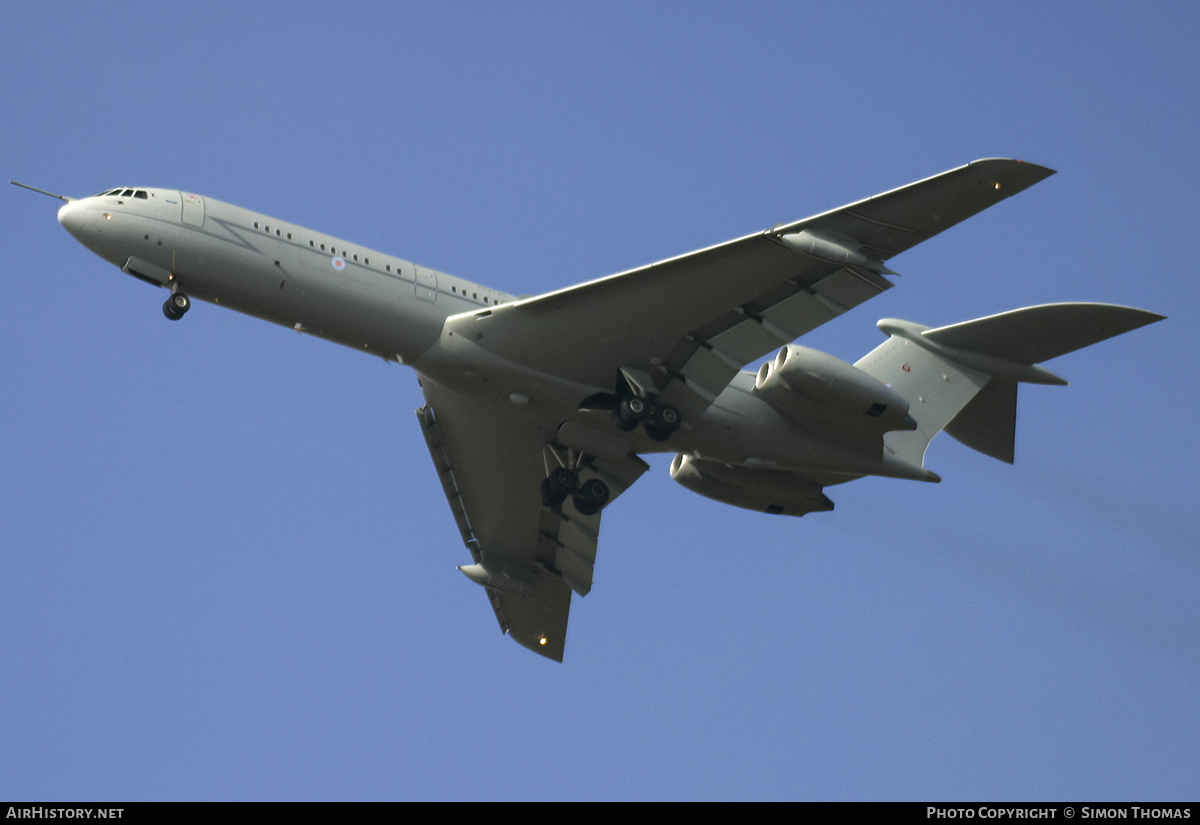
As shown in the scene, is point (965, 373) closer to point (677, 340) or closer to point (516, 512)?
point (677, 340)

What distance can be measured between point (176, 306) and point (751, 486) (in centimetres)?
1330

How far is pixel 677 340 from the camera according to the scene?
25.2 meters

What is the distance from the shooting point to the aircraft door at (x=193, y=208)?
79.0 feet

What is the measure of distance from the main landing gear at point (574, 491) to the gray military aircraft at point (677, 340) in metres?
0.05

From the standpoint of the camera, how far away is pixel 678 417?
85.0 ft

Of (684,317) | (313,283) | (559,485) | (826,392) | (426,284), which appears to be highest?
(426,284)

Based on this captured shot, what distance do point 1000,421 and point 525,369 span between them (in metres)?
11.4

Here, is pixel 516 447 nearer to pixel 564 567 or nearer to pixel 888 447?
pixel 564 567

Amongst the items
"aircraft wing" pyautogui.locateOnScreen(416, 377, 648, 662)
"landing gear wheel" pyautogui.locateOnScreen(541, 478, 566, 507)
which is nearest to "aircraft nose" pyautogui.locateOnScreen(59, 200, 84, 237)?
"aircraft wing" pyautogui.locateOnScreen(416, 377, 648, 662)

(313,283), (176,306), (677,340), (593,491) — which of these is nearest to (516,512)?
(593,491)

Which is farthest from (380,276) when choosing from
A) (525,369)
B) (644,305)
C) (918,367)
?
(918,367)

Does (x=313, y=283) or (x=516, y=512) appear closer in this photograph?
(x=313, y=283)

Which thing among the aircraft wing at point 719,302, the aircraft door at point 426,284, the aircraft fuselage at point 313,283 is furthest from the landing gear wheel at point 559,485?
the aircraft door at point 426,284

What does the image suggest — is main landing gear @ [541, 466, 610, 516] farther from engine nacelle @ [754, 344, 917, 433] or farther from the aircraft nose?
the aircraft nose
